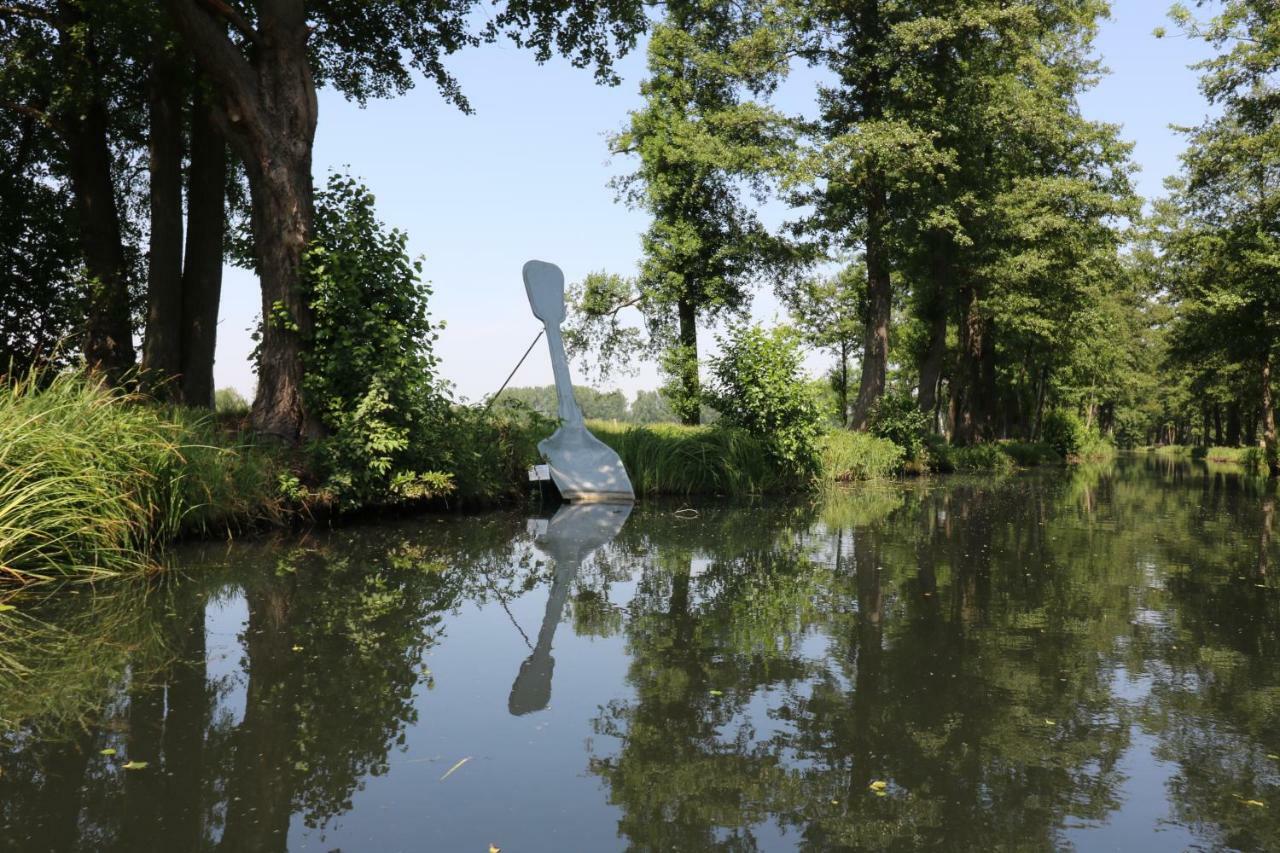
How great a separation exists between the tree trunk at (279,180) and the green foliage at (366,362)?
0.21m

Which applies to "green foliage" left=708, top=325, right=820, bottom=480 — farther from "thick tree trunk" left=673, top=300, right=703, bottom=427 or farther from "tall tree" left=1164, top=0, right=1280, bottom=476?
"tall tree" left=1164, top=0, right=1280, bottom=476

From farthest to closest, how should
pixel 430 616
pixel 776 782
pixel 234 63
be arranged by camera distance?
1. pixel 234 63
2. pixel 430 616
3. pixel 776 782

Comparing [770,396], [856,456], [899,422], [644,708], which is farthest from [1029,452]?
[644,708]

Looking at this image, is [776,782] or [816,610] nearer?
[776,782]

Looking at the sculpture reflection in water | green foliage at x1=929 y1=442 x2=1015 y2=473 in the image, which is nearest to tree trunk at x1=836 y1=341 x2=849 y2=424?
green foliage at x1=929 y1=442 x2=1015 y2=473

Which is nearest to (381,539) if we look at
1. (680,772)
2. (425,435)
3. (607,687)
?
(425,435)

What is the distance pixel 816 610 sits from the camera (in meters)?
5.77

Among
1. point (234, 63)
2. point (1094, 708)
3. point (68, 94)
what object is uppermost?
point (68, 94)

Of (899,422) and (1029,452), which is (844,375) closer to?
(1029,452)

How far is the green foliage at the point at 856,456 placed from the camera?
17766mm

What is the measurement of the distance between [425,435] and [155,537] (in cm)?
328

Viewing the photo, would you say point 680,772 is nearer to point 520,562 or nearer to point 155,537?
point 520,562

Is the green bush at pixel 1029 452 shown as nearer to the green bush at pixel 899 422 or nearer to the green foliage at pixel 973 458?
the green foliage at pixel 973 458

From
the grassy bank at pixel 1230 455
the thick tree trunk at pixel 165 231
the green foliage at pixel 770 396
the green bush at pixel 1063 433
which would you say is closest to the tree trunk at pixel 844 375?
the green bush at pixel 1063 433
